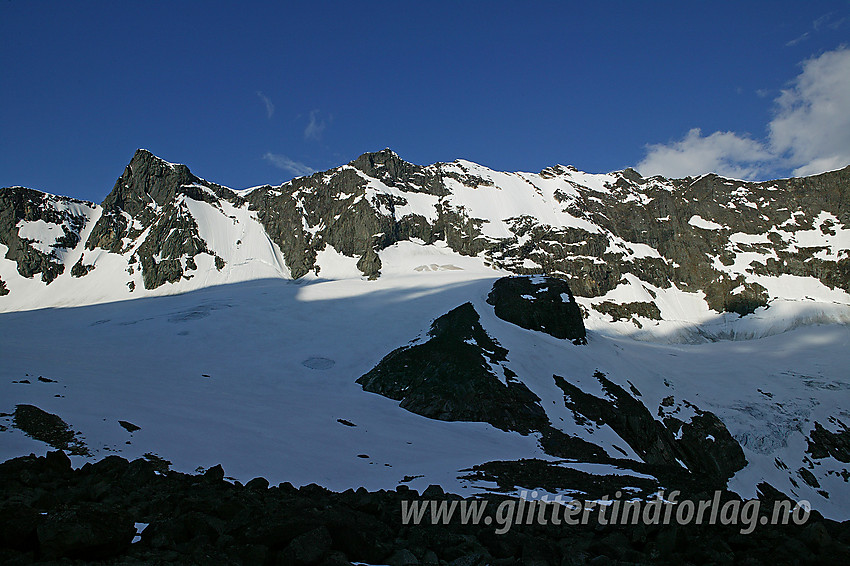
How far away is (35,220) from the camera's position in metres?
158

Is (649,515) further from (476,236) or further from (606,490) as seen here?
(476,236)

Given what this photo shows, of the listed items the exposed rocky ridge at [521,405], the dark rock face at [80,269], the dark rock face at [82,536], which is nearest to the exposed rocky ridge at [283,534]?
the dark rock face at [82,536]

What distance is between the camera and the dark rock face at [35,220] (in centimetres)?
14538

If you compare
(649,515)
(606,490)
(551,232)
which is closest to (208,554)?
(649,515)

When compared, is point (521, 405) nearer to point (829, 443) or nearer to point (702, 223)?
point (829, 443)

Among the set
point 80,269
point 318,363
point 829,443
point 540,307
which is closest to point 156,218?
point 80,269

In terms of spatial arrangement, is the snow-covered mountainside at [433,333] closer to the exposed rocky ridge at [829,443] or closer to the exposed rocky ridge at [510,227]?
the exposed rocky ridge at [829,443]

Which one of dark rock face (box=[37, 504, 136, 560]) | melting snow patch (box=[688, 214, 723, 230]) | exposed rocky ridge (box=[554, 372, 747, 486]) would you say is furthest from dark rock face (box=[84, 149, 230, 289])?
melting snow patch (box=[688, 214, 723, 230])

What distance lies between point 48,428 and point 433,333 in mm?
37378

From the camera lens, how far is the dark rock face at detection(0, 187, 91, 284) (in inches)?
5723

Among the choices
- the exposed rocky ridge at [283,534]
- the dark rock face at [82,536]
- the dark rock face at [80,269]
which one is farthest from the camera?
the dark rock face at [80,269]

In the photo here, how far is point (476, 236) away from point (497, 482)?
140 meters

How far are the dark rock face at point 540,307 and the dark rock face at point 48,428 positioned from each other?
155 ft

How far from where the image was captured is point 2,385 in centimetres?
2072
